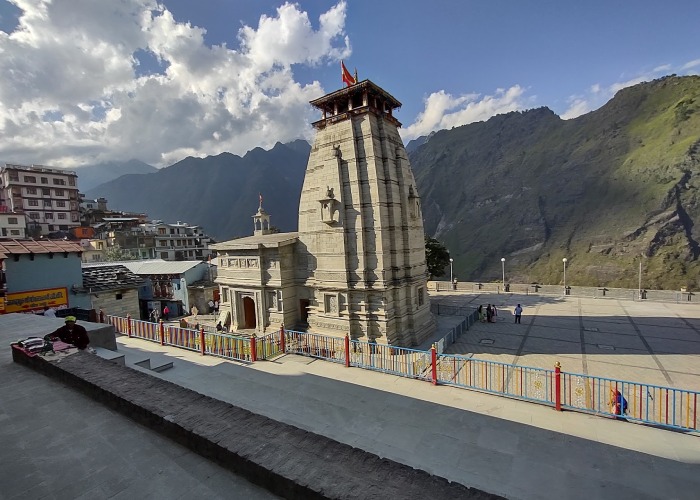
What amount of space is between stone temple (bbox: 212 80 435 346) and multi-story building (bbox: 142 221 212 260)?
47.1 meters

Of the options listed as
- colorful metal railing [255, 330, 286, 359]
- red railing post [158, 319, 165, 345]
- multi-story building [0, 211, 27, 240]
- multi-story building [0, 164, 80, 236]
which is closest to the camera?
colorful metal railing [255, 330, 286, 359]

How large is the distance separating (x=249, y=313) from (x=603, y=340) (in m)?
21.7

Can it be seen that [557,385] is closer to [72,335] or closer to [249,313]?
[72,335]

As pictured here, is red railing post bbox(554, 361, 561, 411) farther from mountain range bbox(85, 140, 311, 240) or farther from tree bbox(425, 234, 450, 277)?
mountain range bbox(85, 140, 311, 240)

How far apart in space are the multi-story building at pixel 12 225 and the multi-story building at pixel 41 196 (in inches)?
181

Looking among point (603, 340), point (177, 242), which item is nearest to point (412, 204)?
point (603, 340)

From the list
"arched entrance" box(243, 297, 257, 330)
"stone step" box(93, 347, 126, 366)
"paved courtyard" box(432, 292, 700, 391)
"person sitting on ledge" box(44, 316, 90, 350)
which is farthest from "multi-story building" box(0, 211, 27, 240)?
"paved courtyard" box(432, 292, 700, 391)

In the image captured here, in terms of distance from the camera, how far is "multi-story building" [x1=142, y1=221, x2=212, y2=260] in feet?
199

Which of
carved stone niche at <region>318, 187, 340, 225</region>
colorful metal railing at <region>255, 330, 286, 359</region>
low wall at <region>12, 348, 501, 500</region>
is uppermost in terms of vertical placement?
carved stone niche at <region>318, 187, 340, 225</region>

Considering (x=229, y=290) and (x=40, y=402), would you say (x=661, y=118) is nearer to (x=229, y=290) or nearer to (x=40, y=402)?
(x=229, y=290)

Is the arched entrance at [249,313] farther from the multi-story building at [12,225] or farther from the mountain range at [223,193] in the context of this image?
the mountain range at [223,193]

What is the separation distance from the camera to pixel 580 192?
251ft

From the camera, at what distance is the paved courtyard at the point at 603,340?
625 inches

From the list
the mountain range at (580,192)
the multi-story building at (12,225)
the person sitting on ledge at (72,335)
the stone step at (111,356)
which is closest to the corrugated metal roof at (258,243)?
the stone step at (111,356)
